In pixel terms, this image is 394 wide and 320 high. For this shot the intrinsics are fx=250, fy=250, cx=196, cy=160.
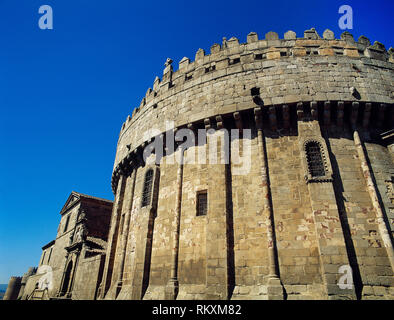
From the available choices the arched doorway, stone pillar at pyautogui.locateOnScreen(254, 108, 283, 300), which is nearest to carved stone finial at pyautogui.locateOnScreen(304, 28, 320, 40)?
stone pillar at pyautogui.locateOnScreen(254, 108, 283, 300)

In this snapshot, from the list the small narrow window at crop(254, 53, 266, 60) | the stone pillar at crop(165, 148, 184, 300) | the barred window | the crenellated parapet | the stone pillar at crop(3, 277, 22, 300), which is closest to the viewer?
the stone pillar at crop(165, 148, 184, 300)

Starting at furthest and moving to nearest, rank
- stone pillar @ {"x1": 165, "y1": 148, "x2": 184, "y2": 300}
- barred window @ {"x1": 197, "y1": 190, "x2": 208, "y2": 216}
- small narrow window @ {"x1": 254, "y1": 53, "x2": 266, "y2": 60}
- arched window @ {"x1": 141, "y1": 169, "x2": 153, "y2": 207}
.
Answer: arched window @ {"x1": 141, "y1": 169, "x2": 153, "y2": 207} < small narrow window @ {"x1": 254, "y1": 53, "x2": 266, "y2": 60} < barred window @ {"x1": 197, "y1": 190, "x2": 208, "y2": 216} < stone pillar @ {"x1": 165, "y1": 148, "x2": 184, "y2": 300}

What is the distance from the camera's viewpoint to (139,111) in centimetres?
1518

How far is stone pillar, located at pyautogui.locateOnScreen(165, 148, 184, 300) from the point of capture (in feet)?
29.1

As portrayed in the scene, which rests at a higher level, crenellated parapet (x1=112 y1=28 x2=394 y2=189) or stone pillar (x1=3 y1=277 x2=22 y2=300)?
crenellated parapet (x1=112 y1=28 x2=394 y2=189)

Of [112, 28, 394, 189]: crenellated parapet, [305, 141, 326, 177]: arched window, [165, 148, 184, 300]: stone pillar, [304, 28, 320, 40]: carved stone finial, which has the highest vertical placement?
[304, 28, 320, 40]: carved stone finial

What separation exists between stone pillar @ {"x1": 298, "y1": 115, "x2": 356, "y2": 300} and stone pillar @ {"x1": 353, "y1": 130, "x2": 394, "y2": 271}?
1262mm

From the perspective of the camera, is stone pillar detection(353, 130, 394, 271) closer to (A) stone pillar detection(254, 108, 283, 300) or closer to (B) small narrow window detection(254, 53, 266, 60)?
(A) stone pillar detection(254, 108, 283, 300)

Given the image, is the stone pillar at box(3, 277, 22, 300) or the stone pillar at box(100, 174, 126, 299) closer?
the stone pillar at box(100, 174, 126, 299)

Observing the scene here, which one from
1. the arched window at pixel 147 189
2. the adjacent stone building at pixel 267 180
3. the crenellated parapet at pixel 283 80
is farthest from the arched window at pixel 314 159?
the arched window at pixel 147 189

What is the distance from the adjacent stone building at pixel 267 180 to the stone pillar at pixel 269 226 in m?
0.04

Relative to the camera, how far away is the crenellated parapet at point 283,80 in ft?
32.3
